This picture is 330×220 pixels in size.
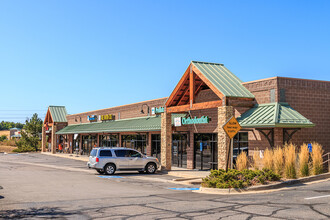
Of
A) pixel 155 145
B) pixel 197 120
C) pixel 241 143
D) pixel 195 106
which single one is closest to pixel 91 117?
pixel 155 145

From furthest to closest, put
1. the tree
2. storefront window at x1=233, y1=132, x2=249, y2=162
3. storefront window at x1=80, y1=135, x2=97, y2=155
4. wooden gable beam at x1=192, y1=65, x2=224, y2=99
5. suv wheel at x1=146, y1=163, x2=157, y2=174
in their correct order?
the tree, storefront window at x1=80, y1=135, x2=97, y2=155, suv wheel at x1=146, y1=163, x2=157, y2=174, storefront window at x1=233, y1=132, x2=249, y2=162, wooden gable beam at x1=192, y1=65, x2=224, y2=99

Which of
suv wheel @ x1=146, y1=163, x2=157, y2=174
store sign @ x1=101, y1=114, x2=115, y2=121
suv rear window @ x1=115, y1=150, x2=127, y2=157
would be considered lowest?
suv wheel @ x1=146, y1=163, x2=157, y2=174

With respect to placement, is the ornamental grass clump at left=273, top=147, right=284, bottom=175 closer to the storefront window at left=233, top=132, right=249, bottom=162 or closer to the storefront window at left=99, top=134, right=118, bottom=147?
the storefront window at left=233, top=132, right=249, bottom=162

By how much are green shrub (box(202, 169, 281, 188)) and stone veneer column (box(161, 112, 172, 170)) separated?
32.6 ft

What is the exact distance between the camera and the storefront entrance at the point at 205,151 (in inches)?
1022

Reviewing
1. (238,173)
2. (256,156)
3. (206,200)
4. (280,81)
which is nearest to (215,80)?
(280,81)

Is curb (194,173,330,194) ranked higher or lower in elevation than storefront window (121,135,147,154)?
lower

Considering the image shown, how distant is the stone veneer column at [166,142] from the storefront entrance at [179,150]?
234cm

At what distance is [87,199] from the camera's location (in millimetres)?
13531

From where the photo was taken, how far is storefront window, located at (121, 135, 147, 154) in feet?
114

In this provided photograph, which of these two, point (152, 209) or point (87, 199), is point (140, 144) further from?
point (152, 209)

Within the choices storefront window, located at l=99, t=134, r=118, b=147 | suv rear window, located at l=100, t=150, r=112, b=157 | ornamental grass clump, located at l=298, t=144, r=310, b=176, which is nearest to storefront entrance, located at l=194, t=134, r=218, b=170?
suv rear window, located at l=100, t=150, r=112, b=157

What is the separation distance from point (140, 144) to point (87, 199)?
22.0 m

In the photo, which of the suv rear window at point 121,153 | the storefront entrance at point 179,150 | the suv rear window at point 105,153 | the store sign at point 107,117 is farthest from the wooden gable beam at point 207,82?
the store sign at point 107,117
